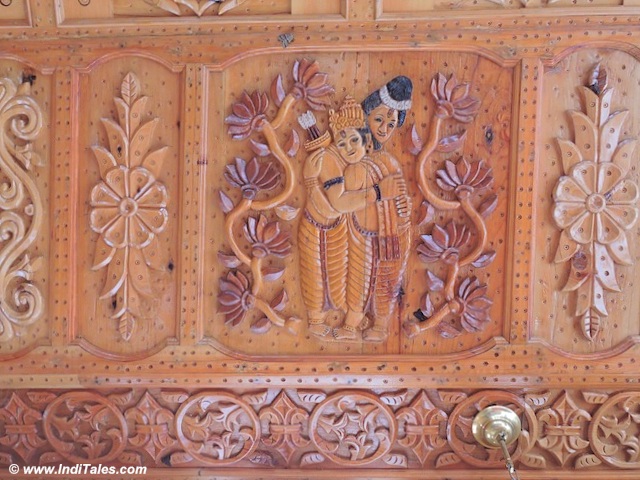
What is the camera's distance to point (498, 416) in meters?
1.90

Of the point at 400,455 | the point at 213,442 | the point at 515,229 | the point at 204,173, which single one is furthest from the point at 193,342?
the point at 515,229

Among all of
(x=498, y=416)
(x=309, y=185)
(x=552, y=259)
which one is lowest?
(x=498, y=416)

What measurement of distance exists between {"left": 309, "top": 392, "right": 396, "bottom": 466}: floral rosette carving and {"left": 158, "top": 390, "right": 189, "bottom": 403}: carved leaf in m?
0.38

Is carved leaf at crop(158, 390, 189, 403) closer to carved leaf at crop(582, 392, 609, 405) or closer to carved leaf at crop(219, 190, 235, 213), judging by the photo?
carved leaf at crop(219, 190, 235, 213)

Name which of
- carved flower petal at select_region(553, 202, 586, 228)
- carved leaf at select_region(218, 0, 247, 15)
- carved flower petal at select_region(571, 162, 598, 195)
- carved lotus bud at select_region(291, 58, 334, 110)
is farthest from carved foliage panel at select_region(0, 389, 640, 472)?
carved leaf at select_region(218, 0, 247, 15)

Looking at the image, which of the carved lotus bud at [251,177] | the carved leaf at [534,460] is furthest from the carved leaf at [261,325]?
the carved leaf at [534,460]

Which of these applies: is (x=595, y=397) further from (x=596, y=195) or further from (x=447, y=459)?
(x=596, y=195)

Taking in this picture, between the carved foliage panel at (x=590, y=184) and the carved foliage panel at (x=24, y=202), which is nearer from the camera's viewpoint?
the carved foliage panel at (x=590, y=184)

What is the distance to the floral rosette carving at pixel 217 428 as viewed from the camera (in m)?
1.96

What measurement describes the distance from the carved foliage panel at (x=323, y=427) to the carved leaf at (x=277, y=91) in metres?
0.85

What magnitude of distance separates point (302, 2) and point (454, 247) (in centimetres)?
83

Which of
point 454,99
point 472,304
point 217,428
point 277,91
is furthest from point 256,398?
point 454,99

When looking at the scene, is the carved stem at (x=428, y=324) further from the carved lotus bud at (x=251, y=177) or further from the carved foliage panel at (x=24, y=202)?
the carved foliage panel at (x=24, y=202)

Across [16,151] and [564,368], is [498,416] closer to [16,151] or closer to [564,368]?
[564,368]
